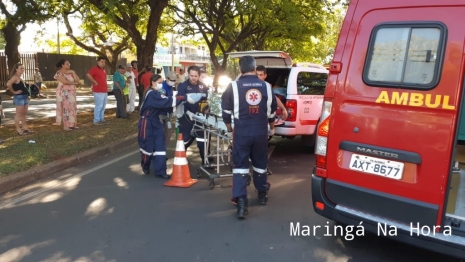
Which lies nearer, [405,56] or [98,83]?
[405,56]

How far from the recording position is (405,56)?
9.77 ft

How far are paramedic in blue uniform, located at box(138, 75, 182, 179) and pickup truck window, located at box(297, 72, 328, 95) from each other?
251cm

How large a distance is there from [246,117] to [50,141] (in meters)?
5.04

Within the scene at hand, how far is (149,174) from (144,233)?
2236 mm

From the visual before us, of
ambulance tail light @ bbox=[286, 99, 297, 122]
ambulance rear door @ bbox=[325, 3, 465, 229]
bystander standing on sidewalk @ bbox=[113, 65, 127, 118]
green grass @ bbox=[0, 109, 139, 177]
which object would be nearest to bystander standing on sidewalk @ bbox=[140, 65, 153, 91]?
bystander standing on sidewalk @ bbox=[113, 65, 127, 118]

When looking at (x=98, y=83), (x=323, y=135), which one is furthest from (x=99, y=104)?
(x=323, y=135)

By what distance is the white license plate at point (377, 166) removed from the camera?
2992mm

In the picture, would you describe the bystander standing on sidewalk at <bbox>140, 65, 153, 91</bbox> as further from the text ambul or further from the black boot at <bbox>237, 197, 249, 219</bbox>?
the text ambul

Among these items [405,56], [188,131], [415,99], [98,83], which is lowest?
[188,131]

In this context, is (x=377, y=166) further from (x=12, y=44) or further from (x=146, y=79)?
(x=12, y=44)

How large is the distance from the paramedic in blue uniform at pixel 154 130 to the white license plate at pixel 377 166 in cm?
322

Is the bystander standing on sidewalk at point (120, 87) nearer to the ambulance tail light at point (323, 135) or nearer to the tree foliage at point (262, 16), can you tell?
the tree foliage at point (262, 16)

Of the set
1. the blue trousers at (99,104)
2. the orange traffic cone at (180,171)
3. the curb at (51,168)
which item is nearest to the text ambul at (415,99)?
the orange traffic cone at (180,171)

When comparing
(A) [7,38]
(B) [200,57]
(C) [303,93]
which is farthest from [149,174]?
(B) [200,57]
